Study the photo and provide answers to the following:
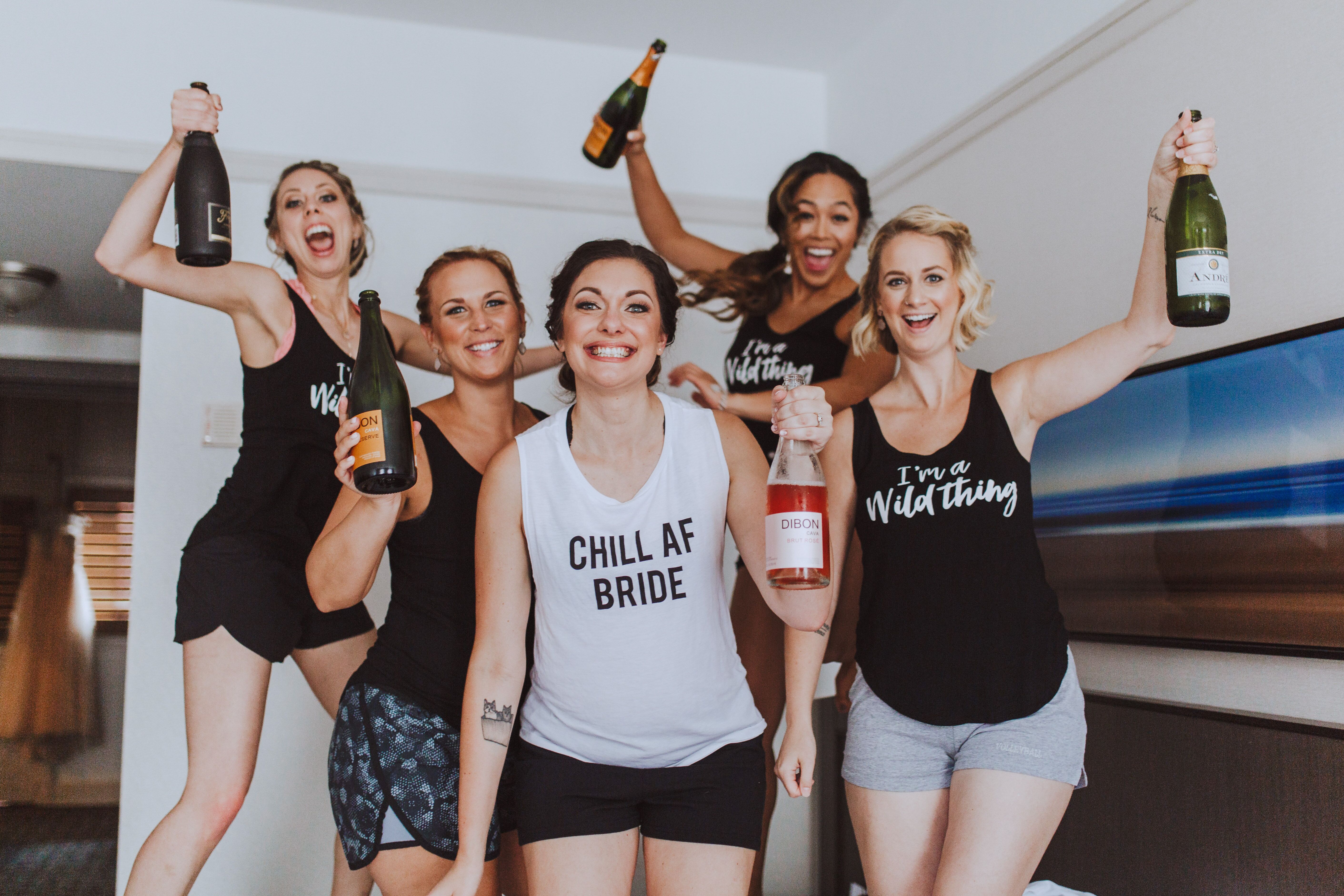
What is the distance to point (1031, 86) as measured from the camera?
7.77ft

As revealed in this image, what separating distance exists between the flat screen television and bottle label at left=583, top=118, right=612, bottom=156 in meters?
1.22

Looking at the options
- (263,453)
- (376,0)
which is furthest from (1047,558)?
(376,0)

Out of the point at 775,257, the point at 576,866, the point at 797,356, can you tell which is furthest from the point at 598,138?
the point at 576,866

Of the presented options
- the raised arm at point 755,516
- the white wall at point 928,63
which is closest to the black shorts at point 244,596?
the raised arm at point 755,516

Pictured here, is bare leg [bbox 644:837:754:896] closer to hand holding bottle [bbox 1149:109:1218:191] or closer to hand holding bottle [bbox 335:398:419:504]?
hand holding bottle [bbox 335:398:419:504]

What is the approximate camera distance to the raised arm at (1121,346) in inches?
54.2

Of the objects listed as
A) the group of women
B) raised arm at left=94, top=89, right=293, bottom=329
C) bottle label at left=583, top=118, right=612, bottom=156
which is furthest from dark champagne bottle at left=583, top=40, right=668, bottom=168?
raised arm at left=94, top=89, right=293, bottom=329

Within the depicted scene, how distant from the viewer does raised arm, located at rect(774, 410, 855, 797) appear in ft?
4.79

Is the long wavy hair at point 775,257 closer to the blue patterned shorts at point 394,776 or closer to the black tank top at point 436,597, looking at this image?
the black tank top at point 436,597

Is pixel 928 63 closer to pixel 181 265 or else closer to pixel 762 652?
pixel 762 652

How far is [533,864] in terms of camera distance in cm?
136

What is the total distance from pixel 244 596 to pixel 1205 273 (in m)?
1.63

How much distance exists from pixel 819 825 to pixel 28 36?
10.8ft

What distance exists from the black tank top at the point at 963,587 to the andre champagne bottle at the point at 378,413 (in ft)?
2.34
